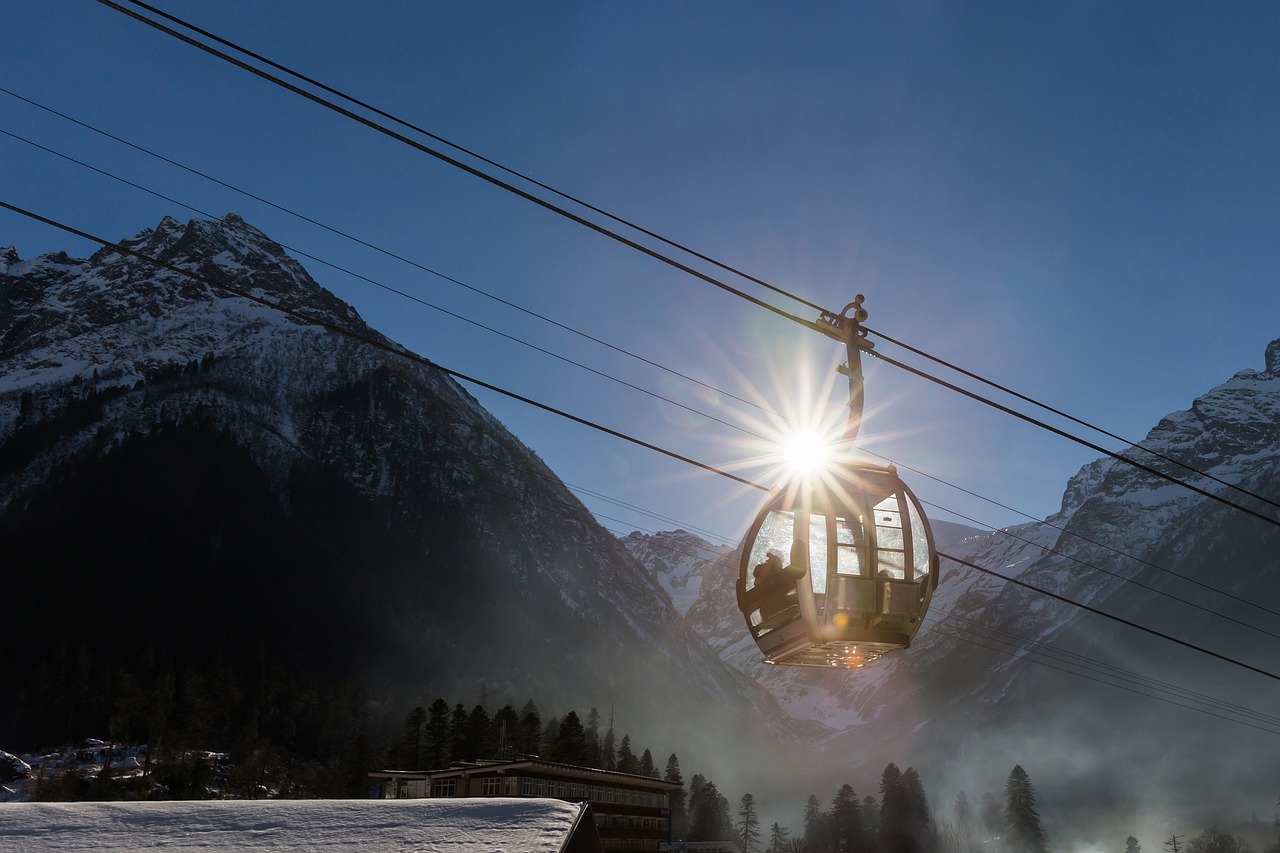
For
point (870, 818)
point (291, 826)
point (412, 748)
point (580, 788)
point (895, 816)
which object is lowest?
point (870, 818)

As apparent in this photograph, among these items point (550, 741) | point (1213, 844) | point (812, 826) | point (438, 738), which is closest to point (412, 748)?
point (438, 738)

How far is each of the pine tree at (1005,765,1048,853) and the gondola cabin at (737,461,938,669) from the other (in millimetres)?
138281

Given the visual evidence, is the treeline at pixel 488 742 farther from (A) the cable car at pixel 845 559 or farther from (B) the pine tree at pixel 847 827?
(A) the cable car at pixel 845 559

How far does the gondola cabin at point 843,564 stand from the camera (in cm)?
1199

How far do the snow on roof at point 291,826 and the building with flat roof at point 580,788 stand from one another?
68.2m

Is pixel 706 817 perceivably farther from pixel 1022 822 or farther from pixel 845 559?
pixel 845 559

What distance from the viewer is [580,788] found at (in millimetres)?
85750

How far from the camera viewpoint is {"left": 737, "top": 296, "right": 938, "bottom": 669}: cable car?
12000 millimetres

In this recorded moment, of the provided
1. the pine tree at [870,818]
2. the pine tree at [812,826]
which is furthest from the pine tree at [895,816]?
the pine tree at [812,826]

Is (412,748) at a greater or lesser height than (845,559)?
lesser

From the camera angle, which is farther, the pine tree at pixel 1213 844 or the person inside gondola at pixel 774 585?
the pine tree at pixel 1213 844

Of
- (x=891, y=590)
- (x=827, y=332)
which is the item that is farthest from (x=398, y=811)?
(x=827, y=332)

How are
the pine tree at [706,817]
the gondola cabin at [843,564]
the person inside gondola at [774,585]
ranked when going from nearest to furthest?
the gondola cabin at [843,564]
the person inside gondola at [774,585]
the pine tree at [706,817]

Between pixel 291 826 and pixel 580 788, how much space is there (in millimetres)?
80295
